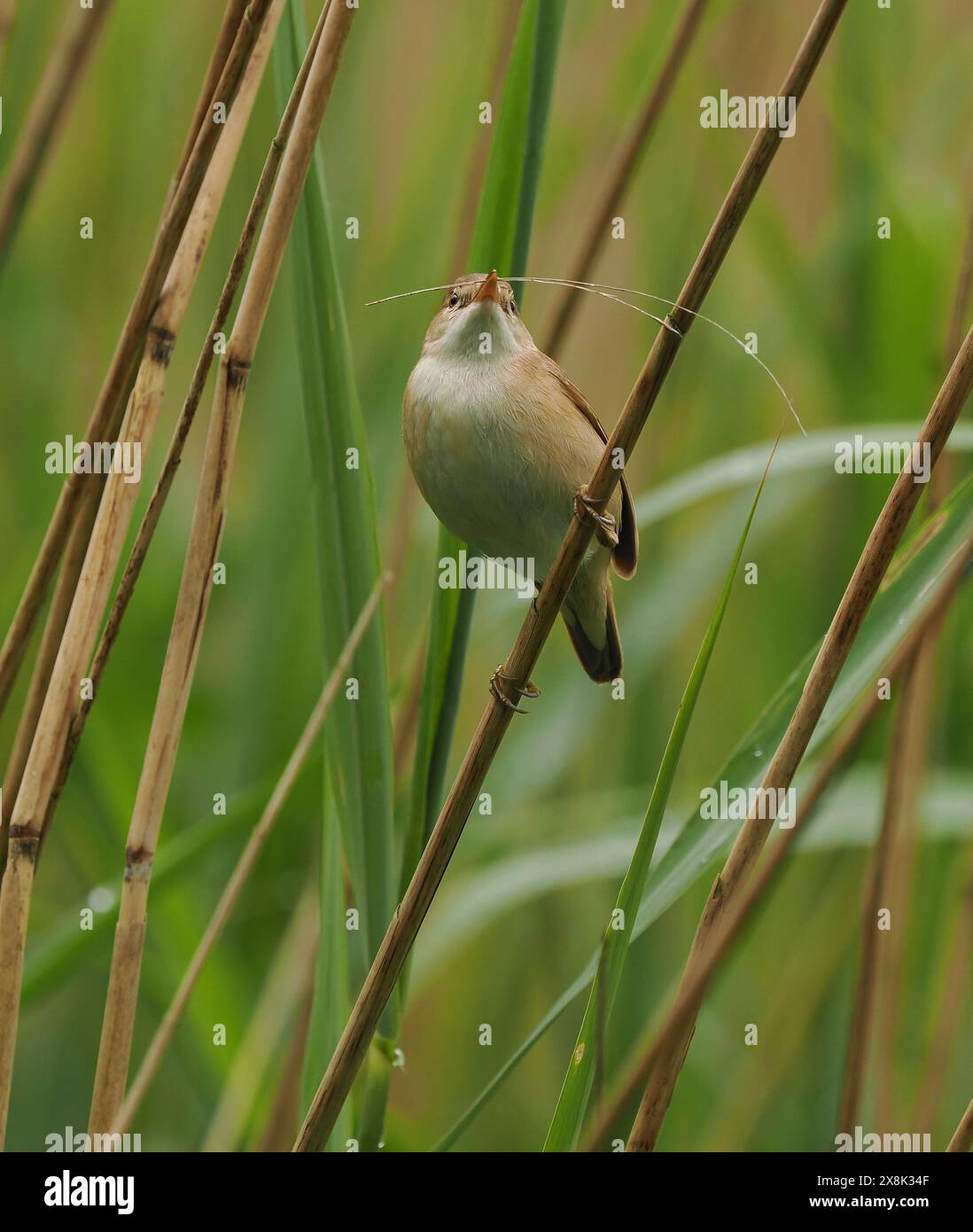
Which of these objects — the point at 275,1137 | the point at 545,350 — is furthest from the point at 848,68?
the point at 275,1137

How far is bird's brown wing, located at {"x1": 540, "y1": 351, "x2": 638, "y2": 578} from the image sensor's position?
187 cm

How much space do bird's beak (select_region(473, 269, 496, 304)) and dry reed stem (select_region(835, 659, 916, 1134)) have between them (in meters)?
0.74

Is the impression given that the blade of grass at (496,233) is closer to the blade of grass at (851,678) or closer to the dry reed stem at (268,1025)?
the blade of grass at (851,678)

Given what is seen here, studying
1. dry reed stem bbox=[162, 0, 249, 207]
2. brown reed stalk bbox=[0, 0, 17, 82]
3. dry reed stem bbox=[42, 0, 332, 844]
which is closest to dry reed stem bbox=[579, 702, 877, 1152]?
dry reed stem bbox=[42, 0, 332, 844]

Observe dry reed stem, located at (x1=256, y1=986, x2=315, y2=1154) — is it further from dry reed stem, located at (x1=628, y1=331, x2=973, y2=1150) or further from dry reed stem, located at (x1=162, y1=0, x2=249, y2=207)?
dry reed stem, located at (x1=162, y1=0, x2=249, y2=207)

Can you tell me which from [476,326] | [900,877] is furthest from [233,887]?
[900,877]

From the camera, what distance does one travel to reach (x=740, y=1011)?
2408mm

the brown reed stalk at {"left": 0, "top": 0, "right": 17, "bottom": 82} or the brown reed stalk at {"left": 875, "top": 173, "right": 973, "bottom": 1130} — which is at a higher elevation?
the brown reed stalk at {"left": 0, "top": 0, "right": 17, "bottom": 82}

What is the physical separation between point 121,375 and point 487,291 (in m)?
0.51

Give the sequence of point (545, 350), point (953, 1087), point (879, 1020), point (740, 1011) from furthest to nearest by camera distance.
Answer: point (740, 1011) → point (953, 1087) → point (879, 1020) → point (545, 350)

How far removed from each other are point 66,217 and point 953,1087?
8.36 ft

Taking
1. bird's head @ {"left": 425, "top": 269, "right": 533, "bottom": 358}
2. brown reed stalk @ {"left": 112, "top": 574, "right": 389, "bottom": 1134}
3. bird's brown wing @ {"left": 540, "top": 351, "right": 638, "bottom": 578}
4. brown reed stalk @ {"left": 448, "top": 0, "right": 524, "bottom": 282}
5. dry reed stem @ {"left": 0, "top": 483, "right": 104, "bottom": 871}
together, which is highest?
brown reed stalk @ {"left": 448, "top": 0, "right": 524, "bottom": 282}

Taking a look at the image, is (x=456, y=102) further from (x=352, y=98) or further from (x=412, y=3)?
(x=412, y=3)

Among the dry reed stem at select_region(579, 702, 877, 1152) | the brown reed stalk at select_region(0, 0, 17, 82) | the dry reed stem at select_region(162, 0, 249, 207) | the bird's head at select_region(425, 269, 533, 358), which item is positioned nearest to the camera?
the dry reed stem at select_region(579, 702, 877, 1152)
